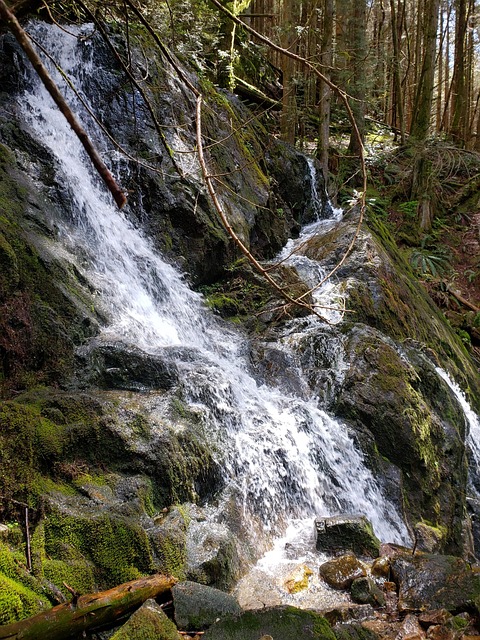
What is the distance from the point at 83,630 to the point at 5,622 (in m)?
0.37

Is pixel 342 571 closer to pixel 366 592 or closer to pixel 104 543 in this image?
pixel 366 592

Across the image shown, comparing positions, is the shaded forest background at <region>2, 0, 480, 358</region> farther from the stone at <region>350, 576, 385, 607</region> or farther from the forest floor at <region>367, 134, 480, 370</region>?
the stone at <region>350, 576, 385, 607</region>

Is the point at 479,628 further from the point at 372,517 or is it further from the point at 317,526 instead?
the point at 372,517

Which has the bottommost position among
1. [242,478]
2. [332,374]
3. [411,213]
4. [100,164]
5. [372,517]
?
[372,517]

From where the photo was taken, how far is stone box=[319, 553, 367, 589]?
13.3ft

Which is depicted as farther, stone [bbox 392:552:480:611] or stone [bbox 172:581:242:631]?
stone [bbox 392:552:480:611]

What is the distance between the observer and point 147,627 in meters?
2.40

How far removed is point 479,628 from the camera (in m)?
3.34

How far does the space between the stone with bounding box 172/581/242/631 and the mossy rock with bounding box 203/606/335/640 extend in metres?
0.18

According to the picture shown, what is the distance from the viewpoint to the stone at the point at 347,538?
4.64 metres

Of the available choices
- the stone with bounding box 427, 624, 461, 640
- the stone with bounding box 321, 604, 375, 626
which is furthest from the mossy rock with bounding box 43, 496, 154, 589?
the stone with bounding box 427, 624, 461, 640

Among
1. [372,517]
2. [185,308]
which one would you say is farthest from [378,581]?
[185,308]

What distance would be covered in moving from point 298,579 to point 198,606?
155cm

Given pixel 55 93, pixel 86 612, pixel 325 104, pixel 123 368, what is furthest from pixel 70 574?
pixel 325 104
